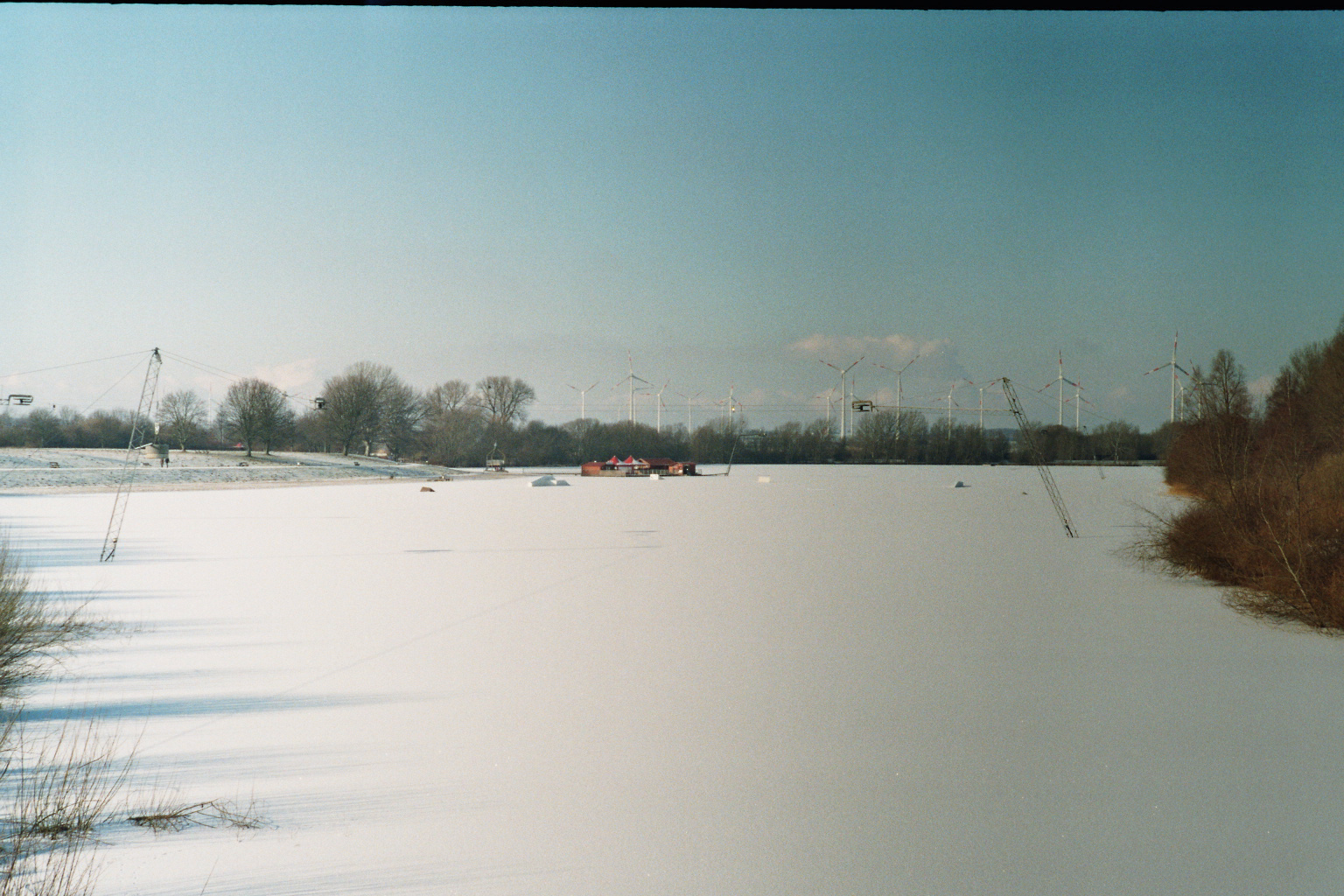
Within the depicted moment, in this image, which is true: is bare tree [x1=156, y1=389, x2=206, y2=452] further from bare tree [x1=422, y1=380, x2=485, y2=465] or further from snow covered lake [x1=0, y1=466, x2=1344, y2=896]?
snow covered lake [x1=0, y1=466, x2=1344, y2=896]

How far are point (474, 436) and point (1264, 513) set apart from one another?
61355mm

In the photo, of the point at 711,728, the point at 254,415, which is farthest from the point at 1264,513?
the point at 254,415

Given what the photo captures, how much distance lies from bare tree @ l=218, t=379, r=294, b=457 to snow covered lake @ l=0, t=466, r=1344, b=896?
46570mm

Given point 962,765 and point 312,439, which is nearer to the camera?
point 962,765

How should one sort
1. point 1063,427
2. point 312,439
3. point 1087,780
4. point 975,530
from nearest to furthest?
point 1087,780 < point 975,530 < point 1063,427 < point 312,439

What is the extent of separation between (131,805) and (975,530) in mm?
19276

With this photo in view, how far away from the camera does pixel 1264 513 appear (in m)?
9.69

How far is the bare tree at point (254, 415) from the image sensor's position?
57531 mm

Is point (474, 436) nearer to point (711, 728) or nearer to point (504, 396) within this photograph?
point (504, 396)

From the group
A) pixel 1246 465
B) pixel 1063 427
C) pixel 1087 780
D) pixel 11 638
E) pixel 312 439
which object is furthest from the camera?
pixel 312 439

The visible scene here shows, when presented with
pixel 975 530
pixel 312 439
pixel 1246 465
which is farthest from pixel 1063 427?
pixel 312 439

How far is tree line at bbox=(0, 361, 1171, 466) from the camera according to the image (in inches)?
1911

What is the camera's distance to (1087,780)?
491 cm

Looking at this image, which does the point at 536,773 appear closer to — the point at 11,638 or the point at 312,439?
the point at 11,638
